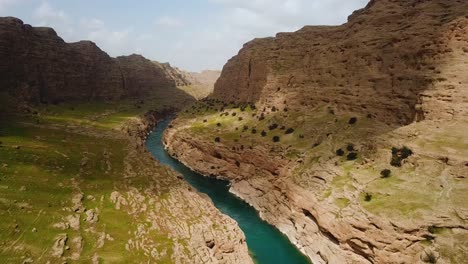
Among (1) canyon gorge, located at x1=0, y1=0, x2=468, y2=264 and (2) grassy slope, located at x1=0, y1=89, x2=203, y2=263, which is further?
(1) canyon gorge, located at x1=0, y1=0, x2=468, y2=264

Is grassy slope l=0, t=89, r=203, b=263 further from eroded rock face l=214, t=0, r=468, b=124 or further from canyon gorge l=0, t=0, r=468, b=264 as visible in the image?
eroded rock face l=214, t=0, r=468, b=124

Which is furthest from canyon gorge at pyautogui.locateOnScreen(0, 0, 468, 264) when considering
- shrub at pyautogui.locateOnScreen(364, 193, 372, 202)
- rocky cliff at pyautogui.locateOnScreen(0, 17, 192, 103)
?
rocky cliff at pyautogui.locateOnScreen(0, 17, 192, 103)

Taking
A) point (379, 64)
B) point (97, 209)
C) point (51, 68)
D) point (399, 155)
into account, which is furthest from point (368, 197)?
point (51, 68)

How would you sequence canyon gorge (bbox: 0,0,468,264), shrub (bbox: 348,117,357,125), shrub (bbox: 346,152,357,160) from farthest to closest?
shrub (bbox: 348,117,357,125) → shrub (bbox: 346,152,357,160) → canyon gorge (bbox: 0,0,468,264)

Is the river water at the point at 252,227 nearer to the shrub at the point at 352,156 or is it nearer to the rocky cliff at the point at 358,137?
the rocky cliff at the point at 358,137

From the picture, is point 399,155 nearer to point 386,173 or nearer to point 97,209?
point 386,173
